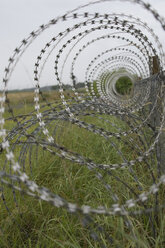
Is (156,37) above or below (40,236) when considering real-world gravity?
above

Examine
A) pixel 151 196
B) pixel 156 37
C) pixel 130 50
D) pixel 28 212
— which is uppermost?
pixel 130 50

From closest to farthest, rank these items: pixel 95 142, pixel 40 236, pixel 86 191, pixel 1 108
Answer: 1. pixel 1 108
2. pixel 40 236
3. pixel 86 191
4. pixel 95 142

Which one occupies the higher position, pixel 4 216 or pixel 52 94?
pixel 52 94

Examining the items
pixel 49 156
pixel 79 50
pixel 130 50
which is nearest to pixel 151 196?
pixel 49 156

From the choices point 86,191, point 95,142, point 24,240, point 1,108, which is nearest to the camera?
point 1,108

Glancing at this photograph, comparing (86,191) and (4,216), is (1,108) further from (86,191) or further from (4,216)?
(86,191)

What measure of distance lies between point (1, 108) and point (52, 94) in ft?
10.1

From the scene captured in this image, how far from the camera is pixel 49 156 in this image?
13.9 ft

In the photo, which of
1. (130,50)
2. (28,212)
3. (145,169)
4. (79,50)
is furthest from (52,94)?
(28,212)

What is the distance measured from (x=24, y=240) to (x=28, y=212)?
29 centimetres

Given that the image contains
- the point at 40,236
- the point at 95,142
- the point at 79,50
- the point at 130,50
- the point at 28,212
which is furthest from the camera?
the point at 130,50

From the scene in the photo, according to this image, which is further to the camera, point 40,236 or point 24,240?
point 24,240

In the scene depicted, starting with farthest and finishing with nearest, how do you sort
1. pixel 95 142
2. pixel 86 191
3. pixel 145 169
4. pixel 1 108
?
1. pixel 95 142
2. pixel 145 169
3. pixel 86 191
4. pixel 1 108

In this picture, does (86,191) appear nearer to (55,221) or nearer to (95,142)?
(55,221)
